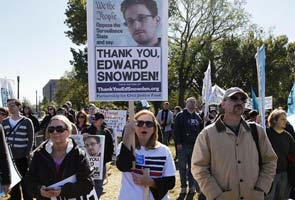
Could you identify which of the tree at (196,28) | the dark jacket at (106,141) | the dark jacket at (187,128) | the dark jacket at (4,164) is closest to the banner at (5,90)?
the dark jacket at (106,141)

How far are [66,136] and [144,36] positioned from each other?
1.40 metres

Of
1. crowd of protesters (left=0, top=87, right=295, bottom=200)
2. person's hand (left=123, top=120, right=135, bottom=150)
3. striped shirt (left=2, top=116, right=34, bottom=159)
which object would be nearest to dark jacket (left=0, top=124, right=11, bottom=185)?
crowd of protesters (left=0, top=87, right=295, bottom=200)

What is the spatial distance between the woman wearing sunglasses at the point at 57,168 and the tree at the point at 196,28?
1831 inches

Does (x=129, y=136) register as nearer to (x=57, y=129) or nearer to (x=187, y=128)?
(x=57, y=129)

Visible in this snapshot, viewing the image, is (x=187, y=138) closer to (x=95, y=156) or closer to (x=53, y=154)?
(x=95, y=156)

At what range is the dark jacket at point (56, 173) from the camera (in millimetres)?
4727

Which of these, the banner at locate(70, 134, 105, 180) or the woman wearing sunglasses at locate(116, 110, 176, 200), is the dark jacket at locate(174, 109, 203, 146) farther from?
the woman wearing sunglasses at locate(116, 110, 176, 200)

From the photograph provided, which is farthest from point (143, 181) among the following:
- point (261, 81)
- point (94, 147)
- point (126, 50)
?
point (261, 81)

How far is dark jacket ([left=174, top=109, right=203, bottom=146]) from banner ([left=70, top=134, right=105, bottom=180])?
2.53 meters

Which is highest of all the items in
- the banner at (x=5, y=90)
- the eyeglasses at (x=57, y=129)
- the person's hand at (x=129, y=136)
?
the banner at (x=5, y=90)

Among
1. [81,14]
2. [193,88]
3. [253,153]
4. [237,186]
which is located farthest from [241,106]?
[193,88]

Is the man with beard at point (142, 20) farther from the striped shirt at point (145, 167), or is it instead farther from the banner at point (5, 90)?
the banner at point (5, 90)

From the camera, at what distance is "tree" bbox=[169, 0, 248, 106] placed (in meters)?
51.6

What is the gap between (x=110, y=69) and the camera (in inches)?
212
